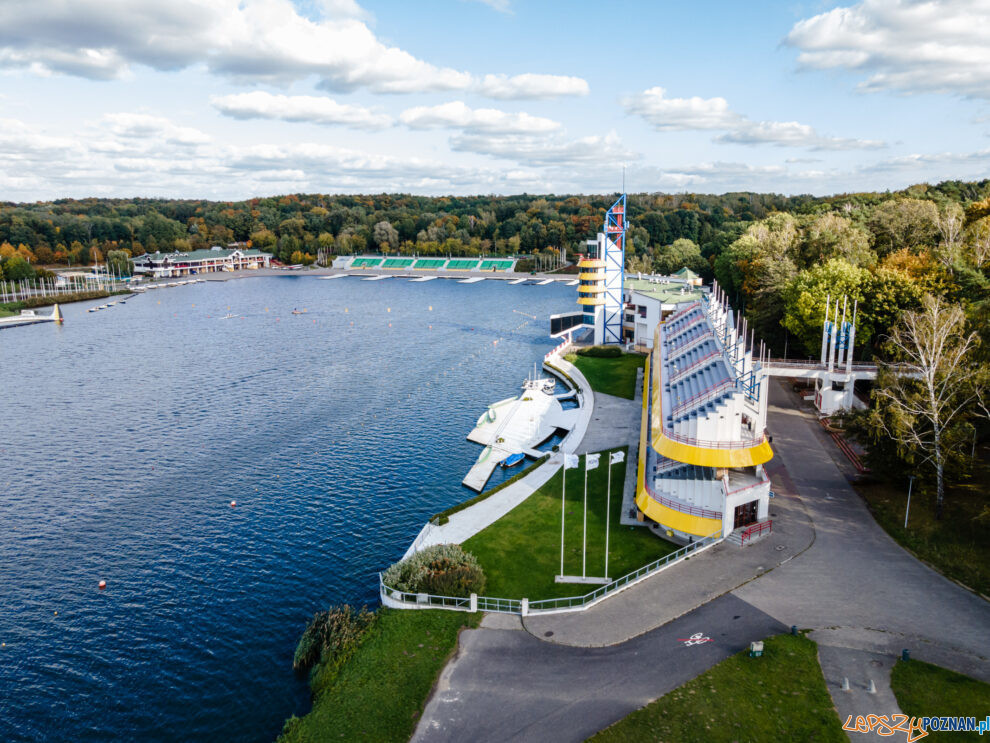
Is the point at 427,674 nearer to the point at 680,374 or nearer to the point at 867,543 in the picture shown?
the point at 867,543

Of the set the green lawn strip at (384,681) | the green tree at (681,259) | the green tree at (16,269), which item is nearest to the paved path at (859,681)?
the green lawn strip at (384,681)

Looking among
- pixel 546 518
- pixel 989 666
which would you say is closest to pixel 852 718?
pixel 989 666

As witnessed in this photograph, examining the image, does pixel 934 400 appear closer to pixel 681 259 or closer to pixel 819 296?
pixel 819 296

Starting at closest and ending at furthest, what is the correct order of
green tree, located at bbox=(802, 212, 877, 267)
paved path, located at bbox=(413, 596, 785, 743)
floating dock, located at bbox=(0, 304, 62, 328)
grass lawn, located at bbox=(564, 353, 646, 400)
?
paved path, located at bbox=(413, 596, 785, 743) → grass lawn, located at bbox=(564, 353, 646, 400) → green tree, located at bbox=(802, 212, 877, 267) → floating dock, located at bbox=(0, 304, 62, 328)

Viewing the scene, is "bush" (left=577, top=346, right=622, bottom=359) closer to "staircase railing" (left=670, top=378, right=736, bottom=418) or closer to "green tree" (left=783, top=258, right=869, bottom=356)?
"green tree" (left=783, top=258, right=869, bottom=356)

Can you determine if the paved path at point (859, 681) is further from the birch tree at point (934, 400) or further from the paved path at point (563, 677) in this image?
the birch tree at point (934, 400)

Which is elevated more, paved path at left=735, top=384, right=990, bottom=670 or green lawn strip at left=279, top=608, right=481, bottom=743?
paved path at left=735, top=384, right=990, bottom=670

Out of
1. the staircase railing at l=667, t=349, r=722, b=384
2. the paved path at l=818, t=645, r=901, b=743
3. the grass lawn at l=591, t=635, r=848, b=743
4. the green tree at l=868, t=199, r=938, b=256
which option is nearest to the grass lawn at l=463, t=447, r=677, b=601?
the grass lawn at l=591, t=635, r=848, b=743

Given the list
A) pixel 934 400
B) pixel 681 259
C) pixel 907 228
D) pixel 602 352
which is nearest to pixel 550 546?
pixel 934 400
